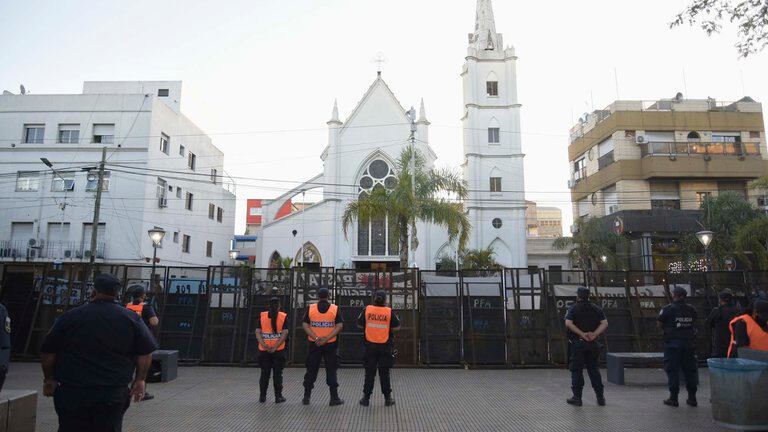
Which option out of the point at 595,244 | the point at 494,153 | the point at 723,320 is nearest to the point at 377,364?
the point at 723,320

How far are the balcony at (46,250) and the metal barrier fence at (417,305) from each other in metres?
19.8

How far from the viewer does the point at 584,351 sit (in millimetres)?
8266

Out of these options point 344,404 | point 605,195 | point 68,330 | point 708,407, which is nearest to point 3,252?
point 344,404

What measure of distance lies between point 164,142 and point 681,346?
1331 inches

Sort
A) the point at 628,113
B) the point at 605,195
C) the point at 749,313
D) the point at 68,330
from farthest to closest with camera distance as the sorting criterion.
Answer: the point at 605,195 → the point at 628,113 → the point at 749,313 → the point at 68,330

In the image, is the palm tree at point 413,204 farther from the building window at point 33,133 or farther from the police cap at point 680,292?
the building window at point 33,133

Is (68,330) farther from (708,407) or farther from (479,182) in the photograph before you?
(479,182)

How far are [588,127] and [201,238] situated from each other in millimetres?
32060

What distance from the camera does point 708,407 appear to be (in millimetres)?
8188

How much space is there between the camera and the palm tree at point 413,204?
24000 mm

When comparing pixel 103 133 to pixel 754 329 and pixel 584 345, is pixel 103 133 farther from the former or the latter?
pixel 754 329

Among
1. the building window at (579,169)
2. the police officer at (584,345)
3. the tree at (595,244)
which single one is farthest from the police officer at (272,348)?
the building window at (579,169)

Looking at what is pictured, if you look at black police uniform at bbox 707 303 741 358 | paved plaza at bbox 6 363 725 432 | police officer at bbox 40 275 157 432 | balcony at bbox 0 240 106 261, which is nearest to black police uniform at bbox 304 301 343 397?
paved plaza at bbox 6 363 725 432

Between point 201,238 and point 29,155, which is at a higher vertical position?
point 29,155
